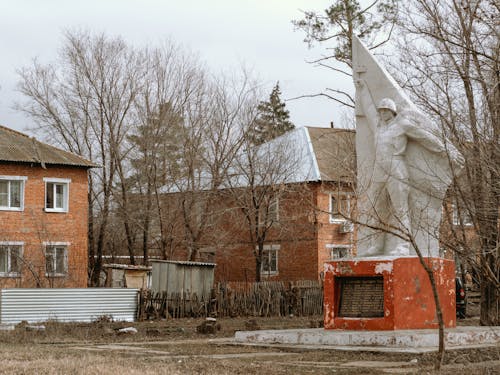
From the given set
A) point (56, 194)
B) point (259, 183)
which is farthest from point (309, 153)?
point (56, 194)

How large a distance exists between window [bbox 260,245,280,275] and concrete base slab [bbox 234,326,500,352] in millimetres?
27989

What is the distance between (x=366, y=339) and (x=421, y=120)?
4.07 m

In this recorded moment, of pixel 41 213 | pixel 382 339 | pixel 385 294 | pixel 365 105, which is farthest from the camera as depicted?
pixel 41 213

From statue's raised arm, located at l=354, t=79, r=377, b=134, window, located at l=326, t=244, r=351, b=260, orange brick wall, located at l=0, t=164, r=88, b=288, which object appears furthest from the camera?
window, located at l=326, t=244, r=351, b=260

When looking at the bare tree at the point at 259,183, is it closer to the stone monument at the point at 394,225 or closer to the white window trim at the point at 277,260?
the white window trim at the point at 277,260

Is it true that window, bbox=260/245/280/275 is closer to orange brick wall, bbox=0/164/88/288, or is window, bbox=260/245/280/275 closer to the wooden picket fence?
the wooden picket fence

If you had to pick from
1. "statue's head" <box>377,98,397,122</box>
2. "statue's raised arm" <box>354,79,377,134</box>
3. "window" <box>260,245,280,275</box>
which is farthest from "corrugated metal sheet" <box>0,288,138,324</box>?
"window" <box>260,245,280,275</box>

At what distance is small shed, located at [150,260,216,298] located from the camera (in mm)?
30297

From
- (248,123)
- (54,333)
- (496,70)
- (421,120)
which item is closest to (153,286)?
(54,333)

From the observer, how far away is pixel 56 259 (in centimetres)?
3519

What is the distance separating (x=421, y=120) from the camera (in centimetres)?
1488

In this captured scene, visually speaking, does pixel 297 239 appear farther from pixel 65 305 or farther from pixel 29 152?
pixel 65 305

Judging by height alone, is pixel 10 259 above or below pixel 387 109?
below

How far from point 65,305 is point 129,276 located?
5.64m
